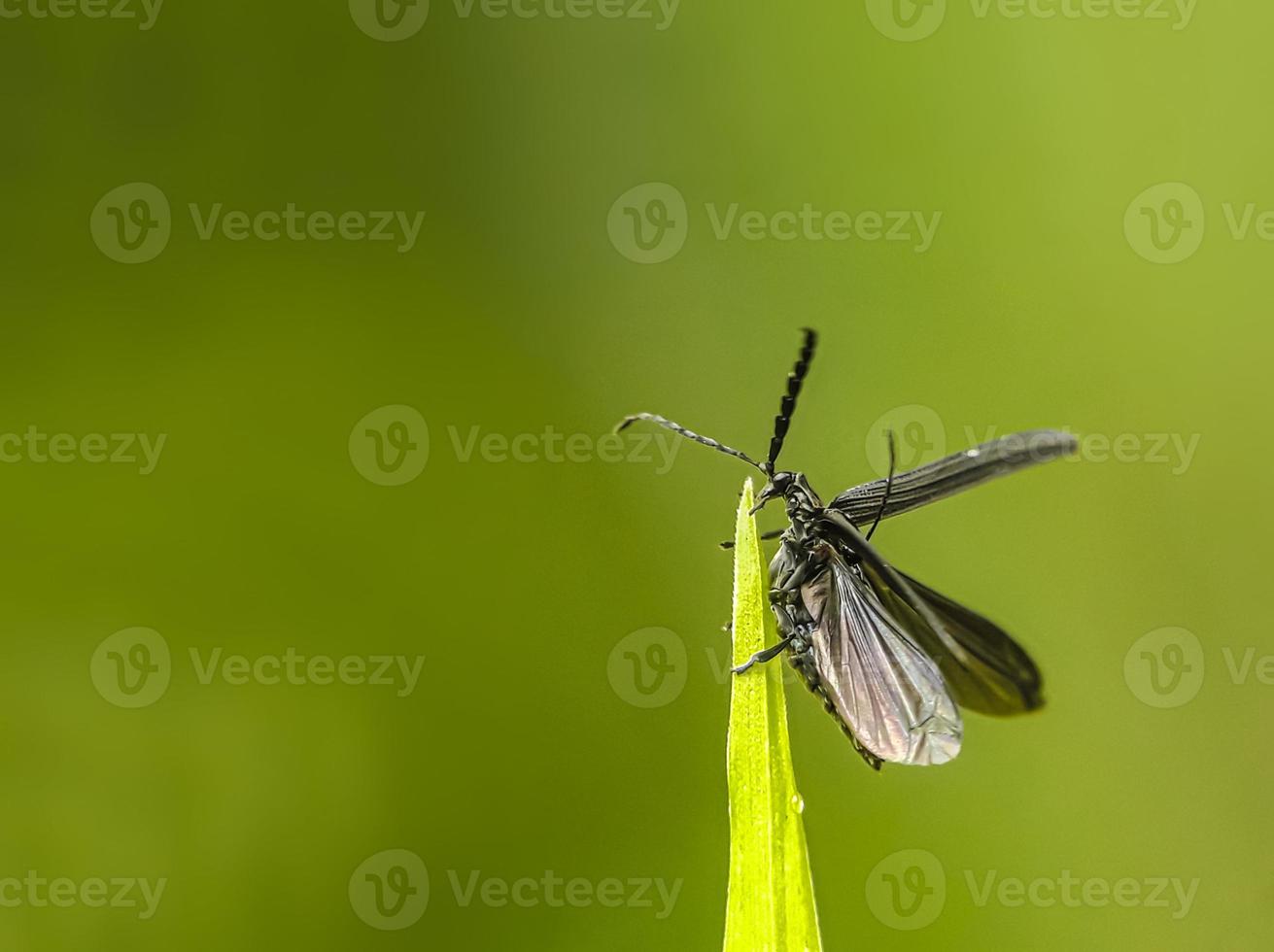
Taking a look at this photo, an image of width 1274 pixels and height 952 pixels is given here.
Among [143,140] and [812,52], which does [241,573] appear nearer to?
[143,140]

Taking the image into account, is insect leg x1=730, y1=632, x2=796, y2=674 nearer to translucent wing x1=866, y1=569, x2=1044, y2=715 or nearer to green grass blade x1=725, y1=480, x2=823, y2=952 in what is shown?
green grass blade x1=725, y1=480, x2=823, y2=952

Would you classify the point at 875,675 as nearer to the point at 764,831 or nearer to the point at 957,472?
the point at 957,472

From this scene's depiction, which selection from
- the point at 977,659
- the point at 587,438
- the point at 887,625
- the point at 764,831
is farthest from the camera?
the point at 587,438

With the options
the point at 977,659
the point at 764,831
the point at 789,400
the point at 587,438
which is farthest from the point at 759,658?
the point at 587,438

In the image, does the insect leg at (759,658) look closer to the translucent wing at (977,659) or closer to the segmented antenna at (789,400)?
the translucent wing at (977,659)

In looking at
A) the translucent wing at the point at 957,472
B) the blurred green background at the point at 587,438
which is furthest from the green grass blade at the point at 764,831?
the blurred green background at the point at 587,438

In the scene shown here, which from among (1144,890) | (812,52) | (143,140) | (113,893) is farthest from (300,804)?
(812,52)
